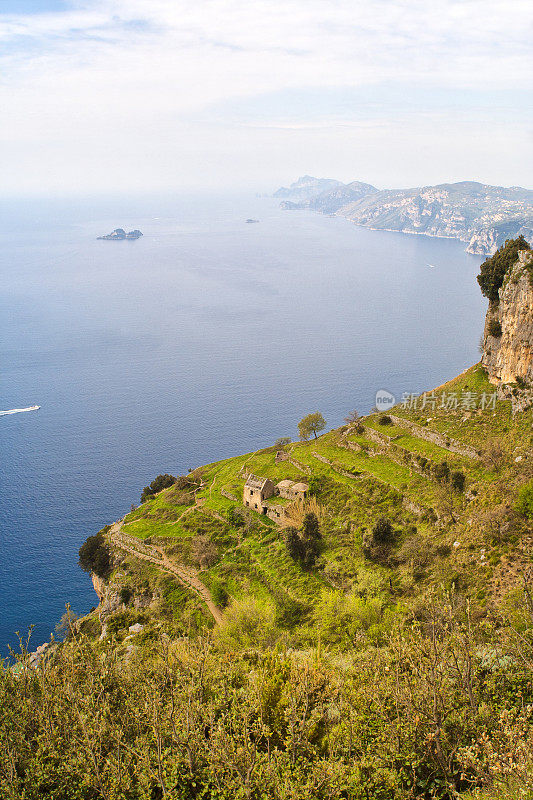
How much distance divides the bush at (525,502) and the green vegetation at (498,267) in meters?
29.1

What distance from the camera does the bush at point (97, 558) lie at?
2594 inches

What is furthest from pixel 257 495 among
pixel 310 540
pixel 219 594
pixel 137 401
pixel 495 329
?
pixel 137 401

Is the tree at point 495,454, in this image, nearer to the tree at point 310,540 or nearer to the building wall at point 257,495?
the tree at point 310,540

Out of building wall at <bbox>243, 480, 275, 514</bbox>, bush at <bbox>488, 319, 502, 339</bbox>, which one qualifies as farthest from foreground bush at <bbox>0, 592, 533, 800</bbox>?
bush at <bbox>488, 319, 502, 339</bbox>

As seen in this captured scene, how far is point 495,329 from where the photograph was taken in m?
62.3

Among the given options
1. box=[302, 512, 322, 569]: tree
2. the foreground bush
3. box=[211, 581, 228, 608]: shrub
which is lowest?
box=[211, 581, 228, 608]: shrub

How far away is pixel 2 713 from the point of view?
75.9 feet

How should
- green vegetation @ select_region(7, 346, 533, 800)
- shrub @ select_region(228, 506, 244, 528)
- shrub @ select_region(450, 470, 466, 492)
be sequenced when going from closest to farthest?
green vegetation @ select_region(7, 346, 533, 800) → shrub @ select_region(450, 470, 466, 492) → shrub @ select_region(228, 506, 244, 528)

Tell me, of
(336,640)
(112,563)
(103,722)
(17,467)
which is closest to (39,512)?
(17,467)

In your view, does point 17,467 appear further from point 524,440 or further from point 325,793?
point 325,793

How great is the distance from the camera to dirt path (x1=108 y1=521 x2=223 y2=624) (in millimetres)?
52969

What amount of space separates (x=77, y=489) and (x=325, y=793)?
9384 centimetres

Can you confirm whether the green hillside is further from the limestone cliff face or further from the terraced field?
the limestone cliff face

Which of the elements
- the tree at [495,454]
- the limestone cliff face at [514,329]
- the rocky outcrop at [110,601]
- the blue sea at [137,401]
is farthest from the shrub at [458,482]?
the blue sea at [137,401]
